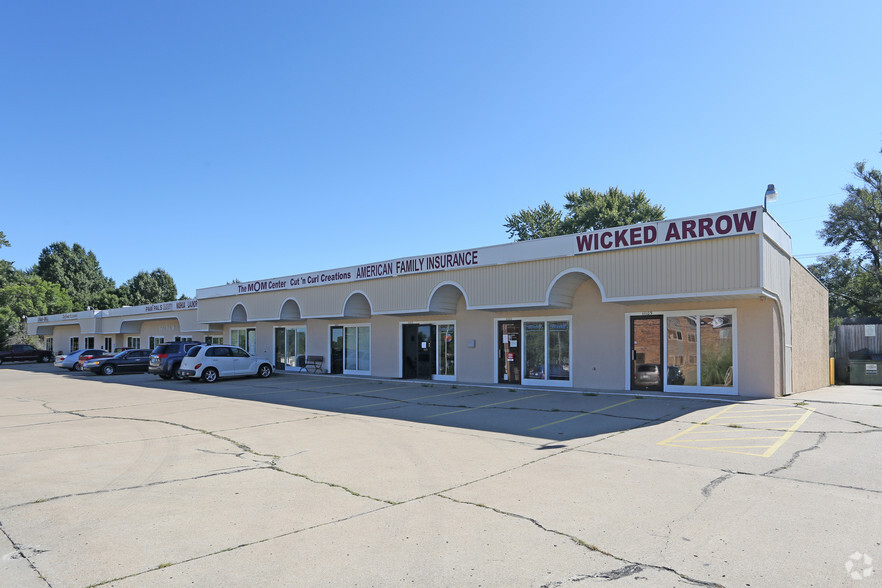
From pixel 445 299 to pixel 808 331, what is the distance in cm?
1206

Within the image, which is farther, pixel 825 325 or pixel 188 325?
pixel 188 325

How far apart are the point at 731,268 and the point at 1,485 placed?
14.4 m

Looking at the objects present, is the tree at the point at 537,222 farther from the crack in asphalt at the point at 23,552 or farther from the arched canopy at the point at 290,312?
the crack in asphalt at the point at 23,552

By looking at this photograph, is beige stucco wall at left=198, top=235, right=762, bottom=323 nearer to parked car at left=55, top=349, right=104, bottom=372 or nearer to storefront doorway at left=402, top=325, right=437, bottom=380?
storefront doorway at left=402, top=325, right=437, bottom=380

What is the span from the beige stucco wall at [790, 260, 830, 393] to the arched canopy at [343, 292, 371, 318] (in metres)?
15.6

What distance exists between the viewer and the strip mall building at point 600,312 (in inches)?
557

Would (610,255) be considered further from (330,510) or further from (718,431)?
(330,510)

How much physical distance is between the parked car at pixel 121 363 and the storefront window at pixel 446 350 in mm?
16883

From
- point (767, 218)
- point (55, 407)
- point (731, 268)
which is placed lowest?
point (55, 407)

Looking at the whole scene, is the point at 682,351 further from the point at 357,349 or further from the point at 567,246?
the point at 357,349

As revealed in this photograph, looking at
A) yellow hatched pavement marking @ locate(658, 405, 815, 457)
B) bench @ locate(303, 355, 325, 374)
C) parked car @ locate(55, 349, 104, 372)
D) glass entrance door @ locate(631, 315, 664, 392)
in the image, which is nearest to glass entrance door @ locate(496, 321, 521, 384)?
glass entrance door @ locate(631, 315, 664, 392)

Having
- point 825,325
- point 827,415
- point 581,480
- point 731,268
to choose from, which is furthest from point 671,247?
point 825,325

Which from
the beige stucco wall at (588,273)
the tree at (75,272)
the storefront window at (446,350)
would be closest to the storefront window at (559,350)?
the beige stucco wall at (588,273)

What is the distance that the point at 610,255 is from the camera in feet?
51.4
